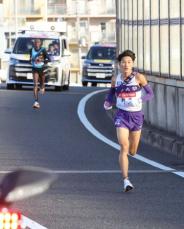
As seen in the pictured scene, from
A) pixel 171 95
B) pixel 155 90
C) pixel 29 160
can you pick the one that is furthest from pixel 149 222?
pixel 155 90

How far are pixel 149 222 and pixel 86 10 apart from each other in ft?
276

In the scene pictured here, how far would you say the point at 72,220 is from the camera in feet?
28.6

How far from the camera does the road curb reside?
47.8 ft

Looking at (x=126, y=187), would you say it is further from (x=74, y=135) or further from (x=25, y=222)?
(x=74, y=135)

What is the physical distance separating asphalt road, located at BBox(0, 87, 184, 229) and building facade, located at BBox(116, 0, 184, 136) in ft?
2.81

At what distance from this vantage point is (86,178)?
471 inches

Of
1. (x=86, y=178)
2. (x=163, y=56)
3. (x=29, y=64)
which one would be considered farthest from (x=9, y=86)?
(x=86, y=178)

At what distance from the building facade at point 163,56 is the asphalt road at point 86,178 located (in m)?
0.86

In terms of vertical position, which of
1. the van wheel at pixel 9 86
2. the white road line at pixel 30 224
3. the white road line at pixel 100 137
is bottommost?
the van wheel at pixel 9 86

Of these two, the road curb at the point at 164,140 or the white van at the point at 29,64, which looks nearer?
the road curb at the point at 164,140

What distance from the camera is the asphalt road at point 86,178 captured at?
8851mm

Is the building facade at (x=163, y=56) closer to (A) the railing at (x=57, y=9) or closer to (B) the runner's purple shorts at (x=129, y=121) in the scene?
(B) the runner's purple shorts at (x=129, y=121)

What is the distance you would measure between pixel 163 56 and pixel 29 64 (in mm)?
17996

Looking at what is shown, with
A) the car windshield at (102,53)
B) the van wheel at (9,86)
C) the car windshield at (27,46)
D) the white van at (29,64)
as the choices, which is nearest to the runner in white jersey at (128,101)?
the white van at (29,64)
